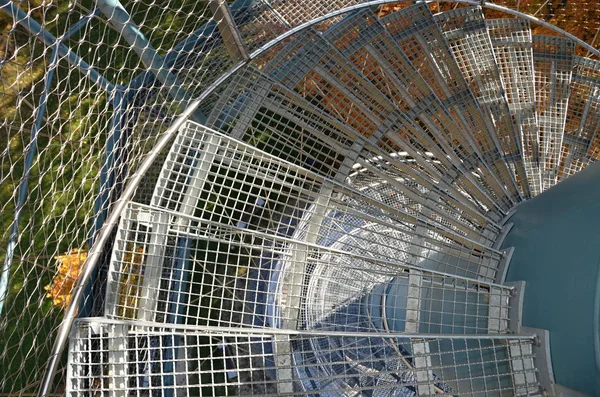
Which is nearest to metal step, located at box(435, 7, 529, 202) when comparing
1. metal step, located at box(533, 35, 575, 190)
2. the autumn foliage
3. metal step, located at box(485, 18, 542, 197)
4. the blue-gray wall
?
metal step, located at box(485, 18, 542, 197)

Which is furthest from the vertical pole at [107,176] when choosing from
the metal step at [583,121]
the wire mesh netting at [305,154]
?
the metal step at [583,121]

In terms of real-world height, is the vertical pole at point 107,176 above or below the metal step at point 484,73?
below

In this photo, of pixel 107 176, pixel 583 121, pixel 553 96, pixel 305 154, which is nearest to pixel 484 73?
pixel 553 96

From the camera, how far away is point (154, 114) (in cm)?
337

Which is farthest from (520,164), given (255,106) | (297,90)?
(255,106)

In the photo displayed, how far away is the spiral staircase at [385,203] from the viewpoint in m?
2.71

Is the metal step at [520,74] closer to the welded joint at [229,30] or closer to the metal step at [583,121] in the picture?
the metal step at [583,121]

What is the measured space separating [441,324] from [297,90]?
1844 mm

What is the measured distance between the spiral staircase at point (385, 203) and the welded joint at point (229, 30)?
167 mm

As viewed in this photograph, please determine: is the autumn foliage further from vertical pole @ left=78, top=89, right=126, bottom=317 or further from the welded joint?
the welded joint

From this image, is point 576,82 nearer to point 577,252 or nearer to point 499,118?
point 499,118

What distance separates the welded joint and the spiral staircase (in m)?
0.17

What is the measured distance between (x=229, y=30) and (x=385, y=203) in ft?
4.93

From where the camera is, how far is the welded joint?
2975 millimetres
